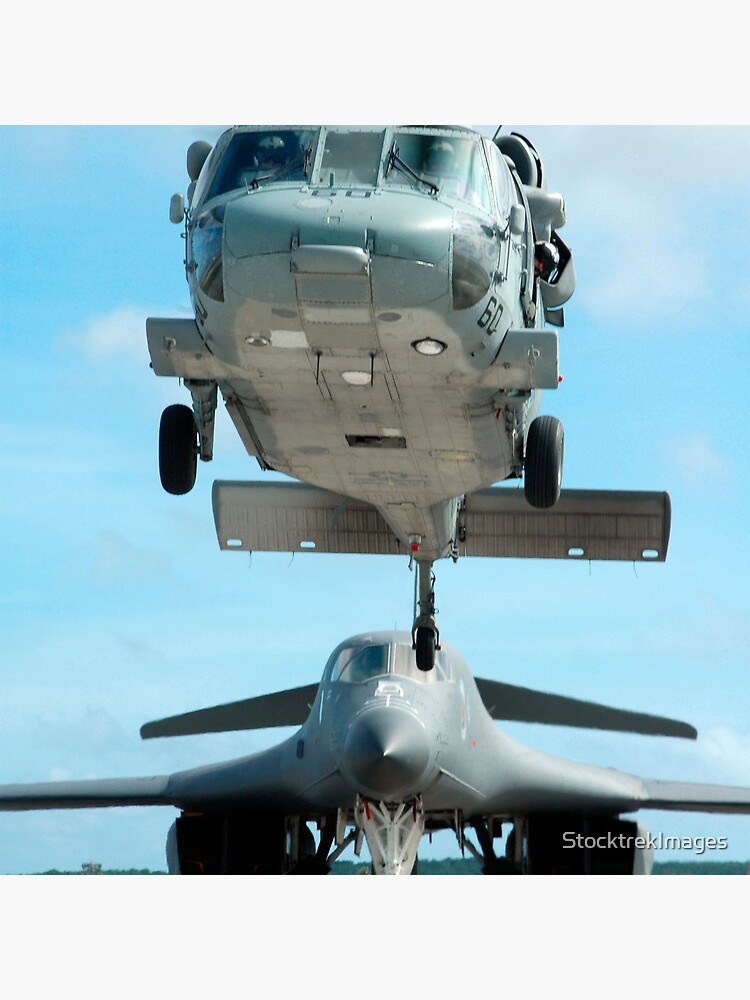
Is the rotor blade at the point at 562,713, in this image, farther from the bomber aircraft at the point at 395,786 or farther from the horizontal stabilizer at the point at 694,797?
the horizontal stabilizer at the point at 694,797

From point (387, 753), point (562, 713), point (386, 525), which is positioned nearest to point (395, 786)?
point (387, 753)

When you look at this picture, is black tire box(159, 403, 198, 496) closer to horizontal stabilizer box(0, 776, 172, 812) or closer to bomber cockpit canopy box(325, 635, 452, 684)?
bomber cockpit canopy box(325, 635, 452, 684)

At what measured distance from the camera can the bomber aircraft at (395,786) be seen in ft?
67.3

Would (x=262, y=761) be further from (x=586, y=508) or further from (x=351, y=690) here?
(x=586, y=508)

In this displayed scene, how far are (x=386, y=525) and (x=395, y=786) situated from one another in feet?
12.1

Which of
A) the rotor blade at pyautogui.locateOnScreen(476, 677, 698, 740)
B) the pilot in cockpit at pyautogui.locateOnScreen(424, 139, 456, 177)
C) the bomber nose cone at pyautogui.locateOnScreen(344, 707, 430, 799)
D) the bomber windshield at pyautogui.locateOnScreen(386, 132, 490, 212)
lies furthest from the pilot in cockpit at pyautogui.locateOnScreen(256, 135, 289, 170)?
the rotor blade at pyautogui.locateOnScreen(476, 677, 698, 740)

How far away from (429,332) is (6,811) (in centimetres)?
1745

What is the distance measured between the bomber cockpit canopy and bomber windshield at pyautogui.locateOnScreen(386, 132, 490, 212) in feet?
33.6

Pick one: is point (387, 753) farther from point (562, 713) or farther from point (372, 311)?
point (372, 311)

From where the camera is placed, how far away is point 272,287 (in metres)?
→ 11.6

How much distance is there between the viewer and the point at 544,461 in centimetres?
1436

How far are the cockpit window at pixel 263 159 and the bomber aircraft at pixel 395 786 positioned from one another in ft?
31.9

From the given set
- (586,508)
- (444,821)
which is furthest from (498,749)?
(586,508)

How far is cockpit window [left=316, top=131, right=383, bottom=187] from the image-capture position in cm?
1194
